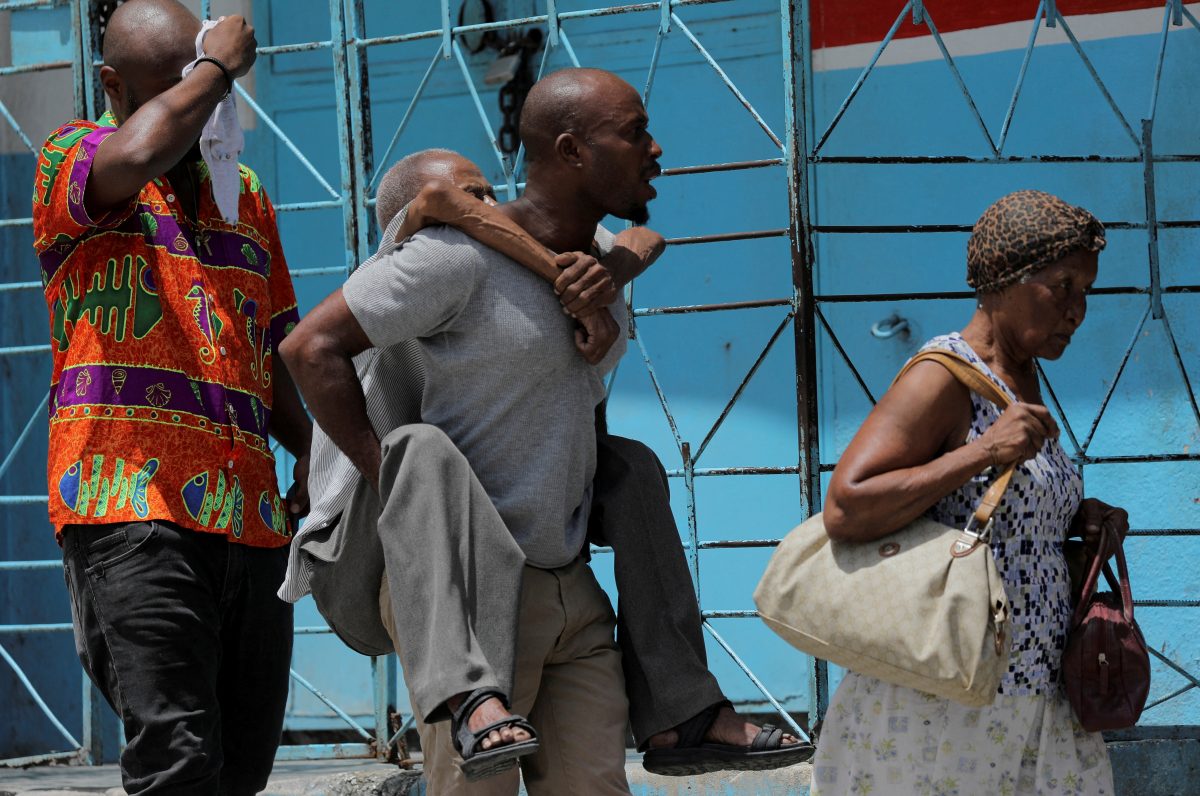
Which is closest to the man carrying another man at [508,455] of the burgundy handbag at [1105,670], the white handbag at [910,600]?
the white handbag at [910,600]

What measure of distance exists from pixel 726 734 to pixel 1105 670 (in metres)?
0.62

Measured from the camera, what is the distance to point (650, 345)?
5.61 meters

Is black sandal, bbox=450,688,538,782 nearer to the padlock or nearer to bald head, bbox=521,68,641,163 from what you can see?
bald head, bbox=521,68,641,163

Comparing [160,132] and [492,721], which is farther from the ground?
[160,132]

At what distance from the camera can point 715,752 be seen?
252 centimetres

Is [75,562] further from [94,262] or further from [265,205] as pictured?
[265,205]

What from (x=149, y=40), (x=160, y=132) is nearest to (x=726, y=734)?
(x=160, y=132)

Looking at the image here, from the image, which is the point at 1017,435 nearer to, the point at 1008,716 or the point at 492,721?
the point at 1008,716

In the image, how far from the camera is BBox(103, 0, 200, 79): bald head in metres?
2.97

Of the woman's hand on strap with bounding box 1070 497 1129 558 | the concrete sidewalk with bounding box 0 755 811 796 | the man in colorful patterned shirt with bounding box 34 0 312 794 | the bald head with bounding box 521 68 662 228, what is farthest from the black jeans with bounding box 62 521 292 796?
the concrete sidewalk with bounding box 0 755 811 796

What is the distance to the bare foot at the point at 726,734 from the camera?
251 cm

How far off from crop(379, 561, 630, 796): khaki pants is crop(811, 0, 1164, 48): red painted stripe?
11.1 feet

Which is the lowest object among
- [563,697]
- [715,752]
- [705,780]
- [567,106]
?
[705,780]

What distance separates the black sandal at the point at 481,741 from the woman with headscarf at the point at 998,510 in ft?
2.14
